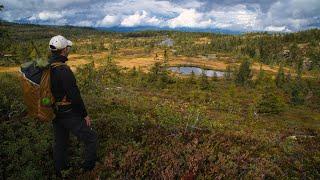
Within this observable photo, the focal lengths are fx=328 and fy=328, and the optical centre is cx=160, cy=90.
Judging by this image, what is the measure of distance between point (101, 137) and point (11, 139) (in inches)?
81.1

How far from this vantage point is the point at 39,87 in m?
5.71

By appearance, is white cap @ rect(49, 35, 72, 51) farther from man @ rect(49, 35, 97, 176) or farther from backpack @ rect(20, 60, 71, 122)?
backpack @ rect(20, 60, 71, 122)

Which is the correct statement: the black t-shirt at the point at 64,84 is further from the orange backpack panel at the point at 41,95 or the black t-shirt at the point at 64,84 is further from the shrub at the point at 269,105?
the shrub at the point at 269,105

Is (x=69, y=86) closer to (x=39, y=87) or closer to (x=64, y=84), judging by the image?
(x=64, y=84)

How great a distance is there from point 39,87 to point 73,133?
1.10 metres

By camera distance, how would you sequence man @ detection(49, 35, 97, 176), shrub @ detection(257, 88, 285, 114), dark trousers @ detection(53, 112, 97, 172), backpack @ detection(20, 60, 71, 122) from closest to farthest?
1. backpack @ detection(20, 60, 71, 122)
2. man @ detection(49, 35, 97, 176)
3. dark trousers @ detection(53, 112, 97, 172)
4. shrub @ detection(257, 88, 285, 114)

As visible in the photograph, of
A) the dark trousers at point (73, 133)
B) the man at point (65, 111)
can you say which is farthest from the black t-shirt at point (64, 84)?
the dark trousers at point (73, 133)

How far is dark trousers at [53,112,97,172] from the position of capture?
6059mm

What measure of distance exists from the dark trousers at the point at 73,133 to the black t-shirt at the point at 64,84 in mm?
270

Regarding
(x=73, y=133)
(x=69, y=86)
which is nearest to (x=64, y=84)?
(x=69, y=86)

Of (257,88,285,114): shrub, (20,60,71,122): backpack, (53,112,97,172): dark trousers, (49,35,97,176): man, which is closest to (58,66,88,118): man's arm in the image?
(49,35,97,176): man

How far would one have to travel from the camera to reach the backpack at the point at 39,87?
5719 mm

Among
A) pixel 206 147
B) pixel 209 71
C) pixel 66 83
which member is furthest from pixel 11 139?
pixel 209 71

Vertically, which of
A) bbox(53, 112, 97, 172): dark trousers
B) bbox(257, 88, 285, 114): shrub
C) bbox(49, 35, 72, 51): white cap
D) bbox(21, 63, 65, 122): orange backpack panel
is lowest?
bbox(257, 88, 285, 114): shrub
